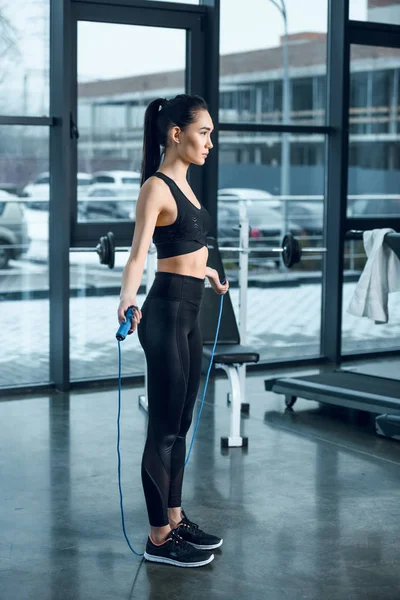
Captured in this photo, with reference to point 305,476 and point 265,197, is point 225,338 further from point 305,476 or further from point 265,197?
point 265,197

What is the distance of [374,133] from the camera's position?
6691 millimetres

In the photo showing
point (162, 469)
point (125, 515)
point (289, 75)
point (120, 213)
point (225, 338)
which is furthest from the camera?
Answer: point (289, 75)

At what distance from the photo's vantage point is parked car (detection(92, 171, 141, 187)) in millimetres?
5758

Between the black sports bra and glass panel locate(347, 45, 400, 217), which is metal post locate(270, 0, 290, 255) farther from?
the black sports bra

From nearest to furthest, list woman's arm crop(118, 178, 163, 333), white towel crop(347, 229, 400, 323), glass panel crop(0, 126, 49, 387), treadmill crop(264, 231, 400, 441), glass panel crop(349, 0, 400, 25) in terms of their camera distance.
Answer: woman's arm crop(118, 178, 163, 333), treadmill crop(264, 231, 400, 441), white towel crop(347, 229, 400, 323), glass panel crop(0, 126, 49, 387), glass panel crop(349, 0, 400, 25)

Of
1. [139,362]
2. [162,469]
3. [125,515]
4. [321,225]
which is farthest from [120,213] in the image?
[162,469]

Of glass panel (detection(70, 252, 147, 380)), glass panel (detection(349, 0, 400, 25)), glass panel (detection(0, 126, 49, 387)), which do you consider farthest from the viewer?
glass panel (detection(349, 0, 400, 25))

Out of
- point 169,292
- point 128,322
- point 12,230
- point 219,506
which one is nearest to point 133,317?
point 128,322

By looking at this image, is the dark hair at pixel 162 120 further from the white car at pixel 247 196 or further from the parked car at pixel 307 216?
the parked car at pixel 307 216

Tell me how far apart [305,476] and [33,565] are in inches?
56.2

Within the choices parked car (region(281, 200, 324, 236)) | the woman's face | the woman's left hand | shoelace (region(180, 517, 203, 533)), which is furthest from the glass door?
shoelace (region(180, 517, 203, 533))

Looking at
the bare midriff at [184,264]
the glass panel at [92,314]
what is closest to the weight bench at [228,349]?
the glass panel at [92,314]

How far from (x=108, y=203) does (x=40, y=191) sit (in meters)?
0.43

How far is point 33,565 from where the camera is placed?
3.04 metres
